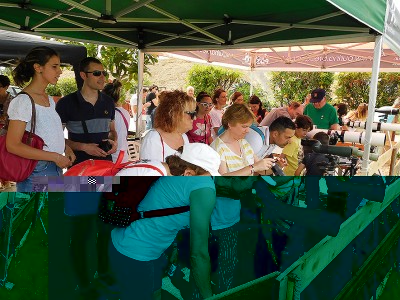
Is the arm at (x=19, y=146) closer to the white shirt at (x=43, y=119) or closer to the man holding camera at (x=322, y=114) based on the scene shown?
the white shirt at (x=43, y=119)

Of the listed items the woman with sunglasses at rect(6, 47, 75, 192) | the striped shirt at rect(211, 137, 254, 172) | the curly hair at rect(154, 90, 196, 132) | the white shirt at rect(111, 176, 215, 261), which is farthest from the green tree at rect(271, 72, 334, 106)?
the white shirt at rect(111, 176, 215, 261)

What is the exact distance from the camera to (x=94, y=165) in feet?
3.30

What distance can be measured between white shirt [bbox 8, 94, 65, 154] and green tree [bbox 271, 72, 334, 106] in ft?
64.8

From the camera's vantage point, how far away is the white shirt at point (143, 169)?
697mm

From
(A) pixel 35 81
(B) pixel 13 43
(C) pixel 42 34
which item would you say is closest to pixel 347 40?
(A) pixel 35 81

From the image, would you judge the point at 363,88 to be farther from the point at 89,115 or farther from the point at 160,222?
the point at 160,222

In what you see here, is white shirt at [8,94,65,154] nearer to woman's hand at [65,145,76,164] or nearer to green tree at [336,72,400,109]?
woman's hand at [65,145,76,164]

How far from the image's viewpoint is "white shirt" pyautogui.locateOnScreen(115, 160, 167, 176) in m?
0.70

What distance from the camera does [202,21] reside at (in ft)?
13.2

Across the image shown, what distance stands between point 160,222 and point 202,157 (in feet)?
0.70

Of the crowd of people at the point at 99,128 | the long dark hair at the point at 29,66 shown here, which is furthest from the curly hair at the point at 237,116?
the long dark hair at the point at 29,66

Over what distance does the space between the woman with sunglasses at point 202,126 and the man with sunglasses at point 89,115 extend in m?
1.06

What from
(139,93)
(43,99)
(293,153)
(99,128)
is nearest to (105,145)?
(99,128)

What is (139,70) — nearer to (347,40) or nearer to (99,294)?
(347,40)
